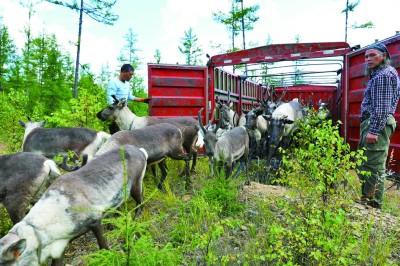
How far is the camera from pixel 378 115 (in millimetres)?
4270

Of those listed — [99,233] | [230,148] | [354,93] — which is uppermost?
[354,93]

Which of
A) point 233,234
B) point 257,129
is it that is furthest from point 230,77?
point 233,234

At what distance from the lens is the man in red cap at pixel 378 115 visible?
4.27 m

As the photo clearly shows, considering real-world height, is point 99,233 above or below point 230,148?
below

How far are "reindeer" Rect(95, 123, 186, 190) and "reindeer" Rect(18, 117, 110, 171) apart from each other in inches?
29.5

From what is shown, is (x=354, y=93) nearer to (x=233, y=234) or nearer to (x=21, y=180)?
(x=233, y=234)

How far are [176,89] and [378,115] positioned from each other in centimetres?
477

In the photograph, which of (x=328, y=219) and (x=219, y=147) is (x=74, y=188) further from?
(x=219, y=147)

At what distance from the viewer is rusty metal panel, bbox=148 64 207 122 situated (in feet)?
24.7

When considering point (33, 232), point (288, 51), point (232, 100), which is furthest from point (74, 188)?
point (232, 100)

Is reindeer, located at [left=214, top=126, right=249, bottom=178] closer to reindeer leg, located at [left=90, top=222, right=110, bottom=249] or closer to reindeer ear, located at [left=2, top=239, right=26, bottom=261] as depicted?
reindeer leg, located at [left=90, top=222, right=110, bottom=249]

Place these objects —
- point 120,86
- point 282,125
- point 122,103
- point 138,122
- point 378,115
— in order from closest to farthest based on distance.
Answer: point 378,115, point 122,103, point 138,122, point 120,86, point 282,125

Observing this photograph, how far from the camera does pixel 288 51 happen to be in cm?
718

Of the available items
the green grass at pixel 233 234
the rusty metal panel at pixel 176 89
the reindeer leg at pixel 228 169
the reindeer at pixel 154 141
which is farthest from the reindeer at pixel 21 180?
the rusty metal panel at pixel 176 89
